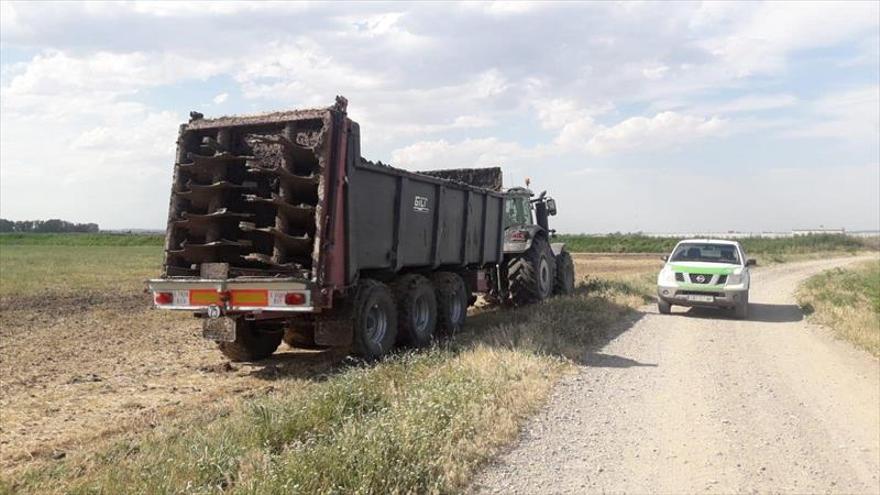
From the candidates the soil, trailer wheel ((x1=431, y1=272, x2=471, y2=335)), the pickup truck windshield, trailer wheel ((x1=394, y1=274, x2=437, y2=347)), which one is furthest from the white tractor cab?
the soil

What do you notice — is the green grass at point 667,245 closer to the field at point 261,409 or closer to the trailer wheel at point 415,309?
the trailer wheel at point 415,309

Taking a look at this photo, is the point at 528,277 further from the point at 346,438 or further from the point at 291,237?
the point at 346,438

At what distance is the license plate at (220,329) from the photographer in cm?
888

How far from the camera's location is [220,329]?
29.3ft

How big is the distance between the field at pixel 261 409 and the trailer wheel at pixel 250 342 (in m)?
0.20

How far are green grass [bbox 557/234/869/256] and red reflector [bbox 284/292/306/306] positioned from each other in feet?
192

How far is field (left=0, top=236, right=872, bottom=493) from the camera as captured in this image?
15.0ft

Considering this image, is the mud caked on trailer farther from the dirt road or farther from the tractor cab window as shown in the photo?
the tractor cab window

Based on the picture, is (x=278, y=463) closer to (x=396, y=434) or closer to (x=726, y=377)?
(x=396, y=434)

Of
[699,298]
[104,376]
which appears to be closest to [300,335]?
[104,376]

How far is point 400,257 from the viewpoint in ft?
32.4

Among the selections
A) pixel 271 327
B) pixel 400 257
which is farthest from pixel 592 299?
pixel 271 327

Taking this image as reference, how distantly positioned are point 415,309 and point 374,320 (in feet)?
2.87

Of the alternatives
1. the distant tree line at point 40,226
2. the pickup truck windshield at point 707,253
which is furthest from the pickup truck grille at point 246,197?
the distant tree line at point 40,226
